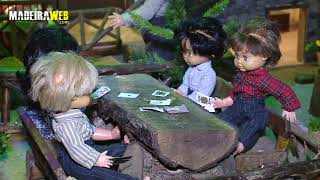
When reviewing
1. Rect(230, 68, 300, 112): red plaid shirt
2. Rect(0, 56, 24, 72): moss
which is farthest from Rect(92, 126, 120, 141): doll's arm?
Rect(0, 56, 24, 72): moss

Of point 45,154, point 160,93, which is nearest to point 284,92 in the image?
point 160,93

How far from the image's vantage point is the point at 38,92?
3.86 m

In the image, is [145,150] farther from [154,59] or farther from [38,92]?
[154,59]

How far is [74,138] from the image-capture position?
152 inches

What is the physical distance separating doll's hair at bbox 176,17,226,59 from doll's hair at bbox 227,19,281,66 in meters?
0.26

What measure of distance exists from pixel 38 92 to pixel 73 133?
1.23 ft

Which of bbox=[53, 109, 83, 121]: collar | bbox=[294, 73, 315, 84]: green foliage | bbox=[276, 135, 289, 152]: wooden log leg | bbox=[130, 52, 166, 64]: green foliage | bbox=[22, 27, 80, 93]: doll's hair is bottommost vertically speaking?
bbox=[294, 73, 315, 84]: green foliage

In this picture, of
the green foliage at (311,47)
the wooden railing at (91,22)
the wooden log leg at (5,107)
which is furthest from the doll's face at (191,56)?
the green foliage at (311,47)

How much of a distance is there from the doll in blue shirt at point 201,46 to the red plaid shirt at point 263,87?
304 millimetres

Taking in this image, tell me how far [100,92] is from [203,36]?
3.45 feet

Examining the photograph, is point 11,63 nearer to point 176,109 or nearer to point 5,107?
point 5,107

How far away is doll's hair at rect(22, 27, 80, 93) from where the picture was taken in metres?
4.49

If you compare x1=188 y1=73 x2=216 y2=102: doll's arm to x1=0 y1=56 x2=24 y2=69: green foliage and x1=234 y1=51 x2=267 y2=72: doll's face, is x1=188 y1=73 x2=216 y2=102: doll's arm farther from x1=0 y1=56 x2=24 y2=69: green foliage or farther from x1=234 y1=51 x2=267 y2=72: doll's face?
x1=0 y1=56 x2=24 y2=69: green foliage

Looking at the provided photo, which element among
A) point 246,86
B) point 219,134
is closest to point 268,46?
point 246,86
